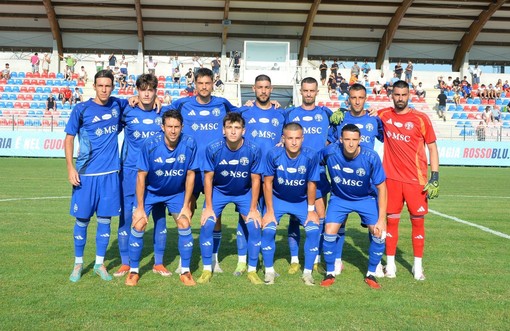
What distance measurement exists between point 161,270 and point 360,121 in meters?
3.03

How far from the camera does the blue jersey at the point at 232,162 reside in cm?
579

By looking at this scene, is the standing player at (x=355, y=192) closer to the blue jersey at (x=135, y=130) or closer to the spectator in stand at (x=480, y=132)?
the blue jersey at (x=135, y=130)

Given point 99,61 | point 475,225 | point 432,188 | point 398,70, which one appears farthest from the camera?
point 99,61

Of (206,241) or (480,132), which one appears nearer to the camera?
(206,241)

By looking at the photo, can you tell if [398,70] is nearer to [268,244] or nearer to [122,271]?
[268,244]

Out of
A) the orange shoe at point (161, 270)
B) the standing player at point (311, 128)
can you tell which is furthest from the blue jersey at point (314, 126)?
the orange shoe at point (161, 270)

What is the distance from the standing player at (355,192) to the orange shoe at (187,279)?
1417 millimetres

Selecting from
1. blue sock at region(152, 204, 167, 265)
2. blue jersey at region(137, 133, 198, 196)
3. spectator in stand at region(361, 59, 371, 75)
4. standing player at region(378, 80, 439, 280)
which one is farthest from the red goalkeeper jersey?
spectator in stand at region(361, 59, 371, 75)

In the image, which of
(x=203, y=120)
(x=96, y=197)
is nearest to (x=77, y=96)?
(x=203, y=120)

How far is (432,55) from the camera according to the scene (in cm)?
3753

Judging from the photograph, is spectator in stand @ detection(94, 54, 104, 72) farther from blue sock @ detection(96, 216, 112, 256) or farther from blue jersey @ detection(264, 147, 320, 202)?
blue jersey @ detection(264, 147, 320, 202)

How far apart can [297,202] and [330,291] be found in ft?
3.86

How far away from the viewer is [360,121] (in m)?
6.34

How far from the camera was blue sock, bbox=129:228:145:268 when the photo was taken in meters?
5.59
